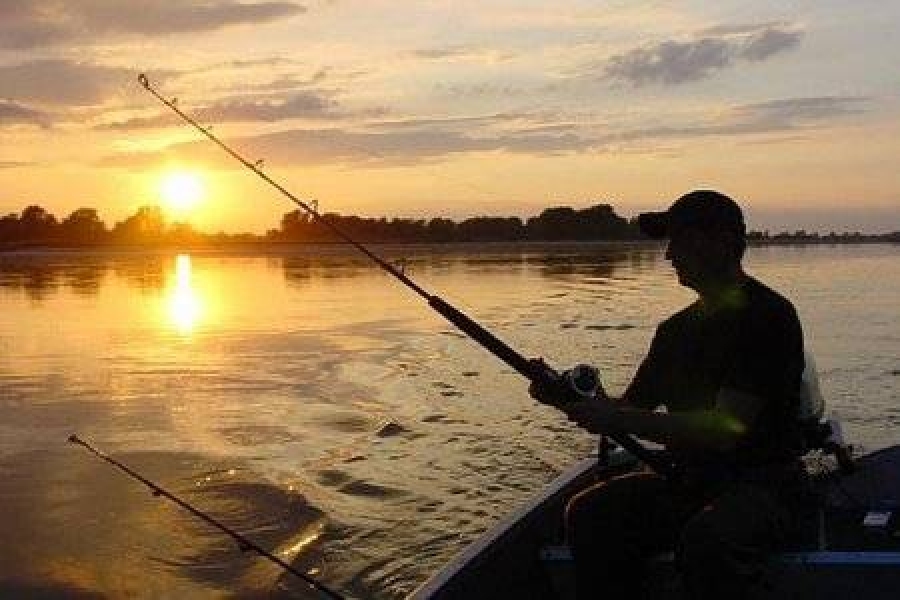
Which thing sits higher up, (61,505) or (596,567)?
(596,567)

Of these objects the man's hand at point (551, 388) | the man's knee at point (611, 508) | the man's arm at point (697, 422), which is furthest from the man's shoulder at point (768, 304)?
the man's knee at point (611, 508)

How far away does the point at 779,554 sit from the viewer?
438 cm

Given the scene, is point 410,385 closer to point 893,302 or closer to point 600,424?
point 600,424

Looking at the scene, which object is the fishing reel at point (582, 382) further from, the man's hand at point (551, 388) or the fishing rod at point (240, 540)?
the fishing rod at point (240, 540)

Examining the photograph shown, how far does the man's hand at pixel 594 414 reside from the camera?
4180mm

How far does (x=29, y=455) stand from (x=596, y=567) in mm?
7593

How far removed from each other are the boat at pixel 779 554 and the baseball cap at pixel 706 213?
1064 mm

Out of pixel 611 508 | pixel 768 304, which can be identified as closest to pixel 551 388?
pixel 611 508

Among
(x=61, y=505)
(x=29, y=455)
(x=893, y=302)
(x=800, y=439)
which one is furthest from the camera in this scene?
(x=893, y=302)

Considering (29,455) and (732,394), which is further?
(29,455)

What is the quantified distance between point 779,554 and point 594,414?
897mm

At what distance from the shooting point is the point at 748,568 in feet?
13.5

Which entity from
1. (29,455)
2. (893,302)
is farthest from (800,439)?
(893,302)

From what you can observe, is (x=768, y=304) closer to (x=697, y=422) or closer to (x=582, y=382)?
(x=697, y=422)
